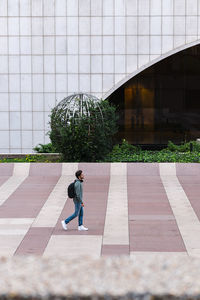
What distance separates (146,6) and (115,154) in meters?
10.2

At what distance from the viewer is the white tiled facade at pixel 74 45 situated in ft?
89.1

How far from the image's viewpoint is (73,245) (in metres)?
9.68

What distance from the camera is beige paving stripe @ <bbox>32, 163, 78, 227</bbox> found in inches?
452

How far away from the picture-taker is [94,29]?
27359 millimetres

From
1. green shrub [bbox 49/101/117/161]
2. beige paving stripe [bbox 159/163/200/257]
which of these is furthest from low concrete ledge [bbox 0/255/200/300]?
green shrub [bbox 49/101/117/161]

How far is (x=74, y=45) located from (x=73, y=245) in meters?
19.4

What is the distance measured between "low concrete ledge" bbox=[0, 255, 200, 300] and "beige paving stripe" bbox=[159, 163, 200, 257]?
503cm

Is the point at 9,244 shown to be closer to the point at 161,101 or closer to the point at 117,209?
the point at 117,209

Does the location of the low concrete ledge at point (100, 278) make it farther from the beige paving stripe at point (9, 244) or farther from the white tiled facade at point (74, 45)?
the white tiled facade at point (74, 45)

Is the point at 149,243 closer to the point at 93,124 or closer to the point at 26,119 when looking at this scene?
the point at 93,124

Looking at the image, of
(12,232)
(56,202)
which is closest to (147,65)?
(56,202)

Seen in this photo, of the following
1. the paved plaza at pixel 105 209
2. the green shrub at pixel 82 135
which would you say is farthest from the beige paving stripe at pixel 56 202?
the green shrub at pixel 82 135

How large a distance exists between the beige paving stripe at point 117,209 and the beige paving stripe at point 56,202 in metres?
1.25

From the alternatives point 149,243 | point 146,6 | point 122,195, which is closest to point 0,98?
point 146,6
